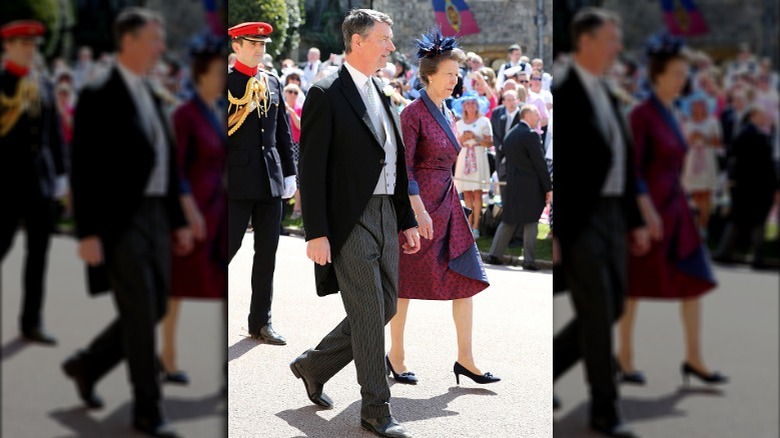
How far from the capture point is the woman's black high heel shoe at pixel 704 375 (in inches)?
96.6

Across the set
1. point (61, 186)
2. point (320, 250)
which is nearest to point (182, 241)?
point (61, 186)

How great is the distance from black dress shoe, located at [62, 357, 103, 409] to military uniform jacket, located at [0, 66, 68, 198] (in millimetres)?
341

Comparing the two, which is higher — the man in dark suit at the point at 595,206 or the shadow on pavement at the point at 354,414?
the man in dark suit at the point at 595,206

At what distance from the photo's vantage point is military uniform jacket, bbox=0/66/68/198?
2.44 m

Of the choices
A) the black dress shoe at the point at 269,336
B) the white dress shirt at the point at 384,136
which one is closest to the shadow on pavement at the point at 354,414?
the black dress shoe at the point at 269,336

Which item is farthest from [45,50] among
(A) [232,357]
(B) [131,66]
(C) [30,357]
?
(A) [232,357]

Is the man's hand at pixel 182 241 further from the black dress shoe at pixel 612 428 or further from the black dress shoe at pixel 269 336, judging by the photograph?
the black dress shoe at pixel 269 336

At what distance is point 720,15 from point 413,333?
350 centimetres

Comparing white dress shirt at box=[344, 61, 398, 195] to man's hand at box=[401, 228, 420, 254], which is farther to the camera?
man's hand at box=[401, 228, 420, 254]

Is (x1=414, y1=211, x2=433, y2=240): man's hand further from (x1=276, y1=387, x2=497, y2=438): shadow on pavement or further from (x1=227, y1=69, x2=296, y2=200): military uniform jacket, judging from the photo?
(x1=227, y1=69, x2=296, y2=200): military uniform jacket

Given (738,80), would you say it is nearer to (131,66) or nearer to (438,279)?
(131,66)

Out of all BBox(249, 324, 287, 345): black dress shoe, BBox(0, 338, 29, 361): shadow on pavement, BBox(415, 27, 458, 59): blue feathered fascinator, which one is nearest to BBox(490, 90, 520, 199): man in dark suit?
BBox(415, 27, 458, 59): blue feathered fascinator

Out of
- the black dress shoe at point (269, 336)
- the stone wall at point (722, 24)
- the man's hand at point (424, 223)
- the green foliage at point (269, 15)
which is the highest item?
the green foliage at point (269, 15)

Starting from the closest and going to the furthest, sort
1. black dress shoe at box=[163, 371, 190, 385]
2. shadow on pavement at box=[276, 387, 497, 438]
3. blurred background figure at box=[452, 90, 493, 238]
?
black dress shoe at box=[163, 371, 190, 385] < shadow on pavement at box=[276, 387, 497, 438] < blurred background figure at box=[452, 90, 493, 238]
